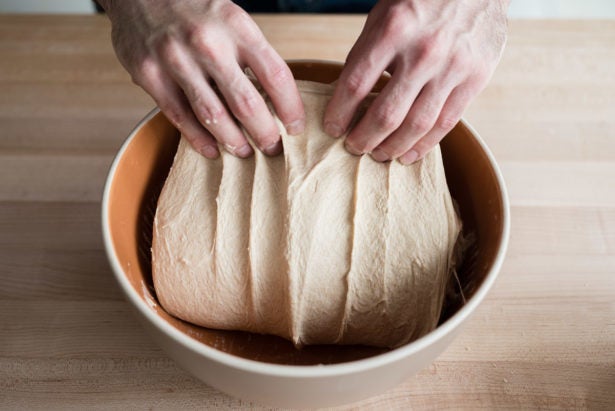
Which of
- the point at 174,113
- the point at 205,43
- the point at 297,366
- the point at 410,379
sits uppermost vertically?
the point at 205,43

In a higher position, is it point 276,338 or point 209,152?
point 209,152

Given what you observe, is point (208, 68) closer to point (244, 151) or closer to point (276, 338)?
point (244, 151)

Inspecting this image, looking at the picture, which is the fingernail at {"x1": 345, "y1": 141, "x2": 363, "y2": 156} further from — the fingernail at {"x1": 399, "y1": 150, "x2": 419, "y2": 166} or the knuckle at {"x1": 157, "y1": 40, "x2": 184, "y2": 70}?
the knuckle at {"x1": 157, "y1": 40, "x2": 184, "y2": 70}

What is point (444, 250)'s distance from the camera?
0.66m

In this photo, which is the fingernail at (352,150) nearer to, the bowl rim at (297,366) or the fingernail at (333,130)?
the fingernail at (333,130)

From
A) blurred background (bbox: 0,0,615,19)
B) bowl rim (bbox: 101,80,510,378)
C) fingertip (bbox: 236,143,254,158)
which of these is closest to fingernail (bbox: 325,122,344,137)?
fingertip (bbox: 236,143,254,158)

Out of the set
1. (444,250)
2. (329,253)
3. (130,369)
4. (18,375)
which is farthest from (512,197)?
(18,375)

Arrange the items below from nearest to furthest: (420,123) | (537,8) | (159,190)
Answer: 1. (420,123)
2. (159,190)
3. (537,8)

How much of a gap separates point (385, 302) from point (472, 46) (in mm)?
325

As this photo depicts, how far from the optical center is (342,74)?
0.63 m

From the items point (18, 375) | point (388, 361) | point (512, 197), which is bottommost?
point (18, 375)

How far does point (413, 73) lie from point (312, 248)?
23 centimetres

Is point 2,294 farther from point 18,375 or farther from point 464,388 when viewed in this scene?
point 464,388

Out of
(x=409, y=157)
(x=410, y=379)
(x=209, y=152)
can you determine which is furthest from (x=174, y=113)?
(x=410, y=379)
